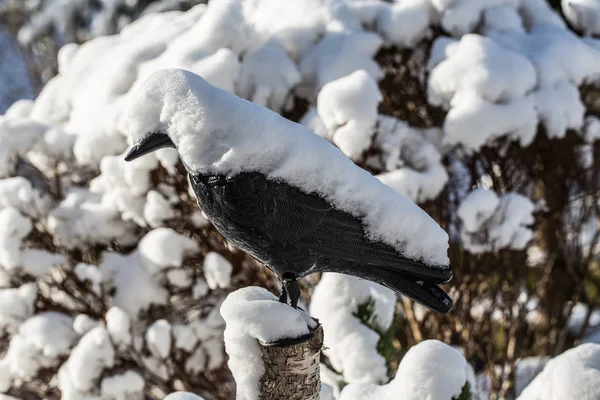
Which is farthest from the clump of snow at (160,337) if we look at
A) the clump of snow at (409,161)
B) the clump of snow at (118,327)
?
the clump of snow at (409,161)

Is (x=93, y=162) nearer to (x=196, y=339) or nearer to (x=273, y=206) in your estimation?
(x=196, y=339)

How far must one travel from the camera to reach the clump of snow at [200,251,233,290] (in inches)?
130

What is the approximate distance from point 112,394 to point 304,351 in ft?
7.57

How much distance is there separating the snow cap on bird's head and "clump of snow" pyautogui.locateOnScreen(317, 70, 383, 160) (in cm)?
167

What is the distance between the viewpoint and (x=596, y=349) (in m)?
1.48

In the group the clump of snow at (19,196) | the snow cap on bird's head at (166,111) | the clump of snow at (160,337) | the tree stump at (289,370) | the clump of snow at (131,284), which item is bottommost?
the clump of snow at (160,337)

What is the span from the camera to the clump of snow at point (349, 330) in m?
1.98

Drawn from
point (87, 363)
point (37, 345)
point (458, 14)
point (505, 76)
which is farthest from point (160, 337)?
point (458, 14)

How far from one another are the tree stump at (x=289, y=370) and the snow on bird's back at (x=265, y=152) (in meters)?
0.30

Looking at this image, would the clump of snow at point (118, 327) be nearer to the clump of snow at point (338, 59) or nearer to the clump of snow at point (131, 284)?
the clump of snow at point (131, 284)

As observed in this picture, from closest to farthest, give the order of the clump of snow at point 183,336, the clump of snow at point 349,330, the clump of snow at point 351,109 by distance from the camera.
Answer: the clump of snow at point 349,330
the clump of snow at point 351,109
the clump of snow at point 183,336

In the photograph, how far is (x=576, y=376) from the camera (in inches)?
55.0

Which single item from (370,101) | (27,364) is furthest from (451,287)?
(27,364)

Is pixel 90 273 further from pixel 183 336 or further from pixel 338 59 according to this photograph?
pixel 338 59
